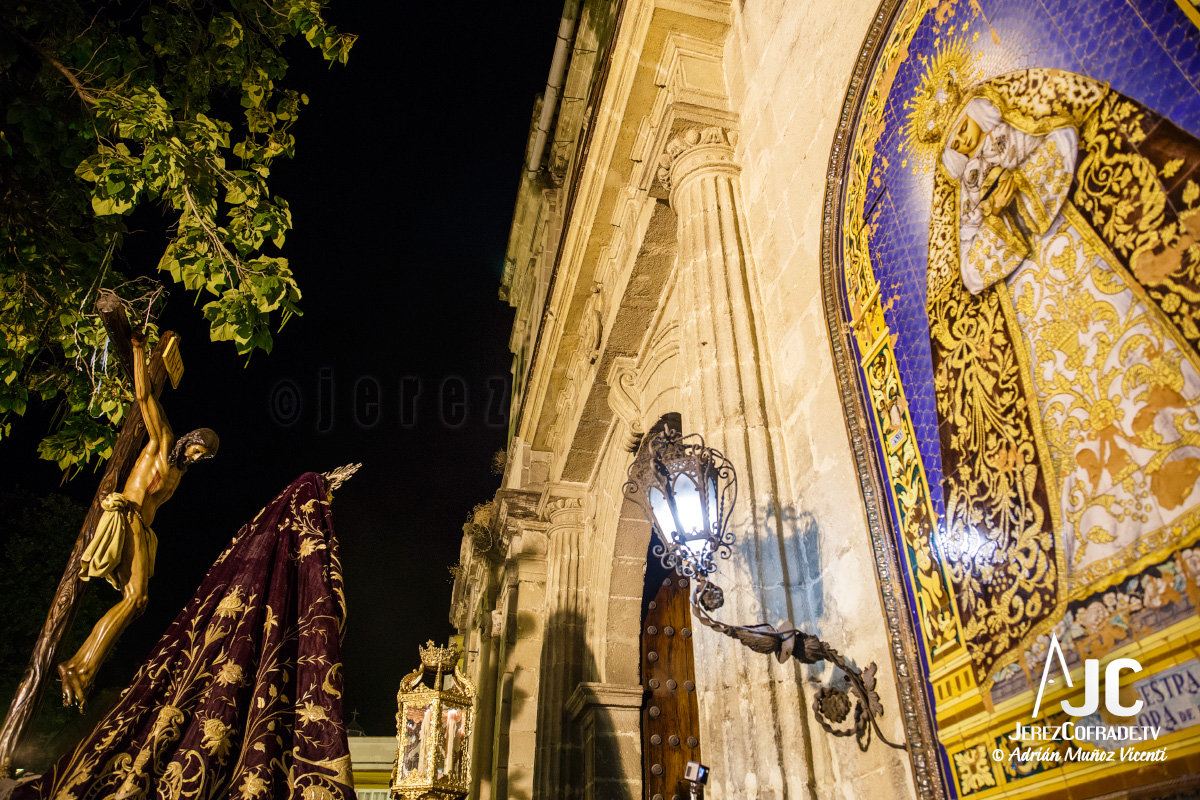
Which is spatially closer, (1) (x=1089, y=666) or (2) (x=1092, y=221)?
(1) (x=1089, y=666)

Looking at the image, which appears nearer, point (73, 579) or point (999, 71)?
point (999, 71)

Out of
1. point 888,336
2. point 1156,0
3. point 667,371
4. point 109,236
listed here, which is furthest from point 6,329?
point 1156,0

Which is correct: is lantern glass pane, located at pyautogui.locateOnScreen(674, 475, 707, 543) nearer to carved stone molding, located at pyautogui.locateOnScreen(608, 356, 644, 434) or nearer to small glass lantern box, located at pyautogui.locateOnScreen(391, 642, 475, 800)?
carved stone molding, located at pyautogui.locateOnScreen(608, 356, 644, 434)

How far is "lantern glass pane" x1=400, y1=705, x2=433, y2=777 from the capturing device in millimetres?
7270

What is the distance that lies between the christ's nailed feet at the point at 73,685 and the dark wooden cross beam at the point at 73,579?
85 mm

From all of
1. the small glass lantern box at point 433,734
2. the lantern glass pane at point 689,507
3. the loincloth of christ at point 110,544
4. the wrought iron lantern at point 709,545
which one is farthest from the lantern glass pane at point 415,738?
the lantern glass pane at point 689,507

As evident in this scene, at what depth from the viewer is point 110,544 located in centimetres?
312

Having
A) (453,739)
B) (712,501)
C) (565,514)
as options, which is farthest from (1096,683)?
(565,514)

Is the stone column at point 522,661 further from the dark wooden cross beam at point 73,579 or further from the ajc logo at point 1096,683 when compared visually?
the ajc logo at point 1096,683

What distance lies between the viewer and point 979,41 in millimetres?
2625

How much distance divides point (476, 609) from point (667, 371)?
9.42 metres

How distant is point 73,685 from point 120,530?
0.64 meters

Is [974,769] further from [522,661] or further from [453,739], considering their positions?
[522,661]

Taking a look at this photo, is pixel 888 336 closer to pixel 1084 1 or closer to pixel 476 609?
pixel 1084 1
